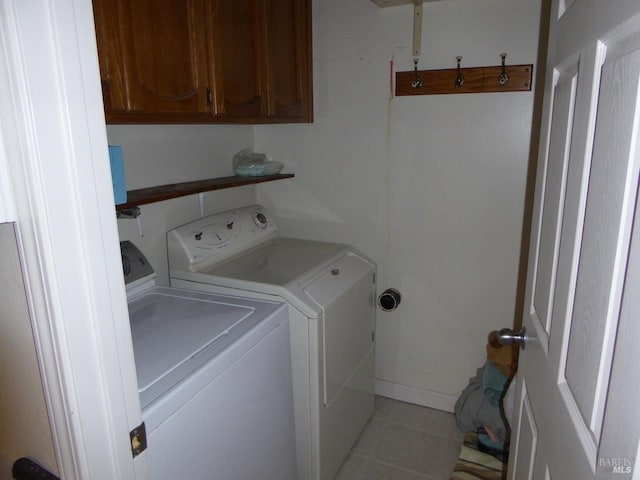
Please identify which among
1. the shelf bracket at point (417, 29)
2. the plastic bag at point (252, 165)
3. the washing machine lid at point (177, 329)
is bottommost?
the washing machine lid at point (177, 329)

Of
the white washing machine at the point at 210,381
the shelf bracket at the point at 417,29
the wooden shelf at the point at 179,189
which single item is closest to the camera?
the white washing machine at the point at 210,381

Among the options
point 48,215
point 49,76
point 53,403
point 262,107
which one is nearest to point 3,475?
point 53,403

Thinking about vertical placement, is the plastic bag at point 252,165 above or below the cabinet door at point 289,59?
below

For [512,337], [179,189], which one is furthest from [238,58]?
[512,337]

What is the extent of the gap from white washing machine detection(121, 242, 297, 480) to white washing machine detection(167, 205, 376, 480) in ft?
0.26

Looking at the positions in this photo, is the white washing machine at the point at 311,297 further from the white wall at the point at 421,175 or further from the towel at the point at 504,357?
the towel at the point at 504,357

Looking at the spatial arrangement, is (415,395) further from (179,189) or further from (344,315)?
(179,189)

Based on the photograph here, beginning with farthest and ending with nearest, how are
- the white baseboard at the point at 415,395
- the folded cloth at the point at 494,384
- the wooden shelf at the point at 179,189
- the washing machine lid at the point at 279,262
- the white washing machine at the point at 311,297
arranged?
the white baseboard at the point at 415,395, the folded cloth at the point at 494,384, the washing machine lid at the point at 279,262, the white washing machine at the point at 311,297, the wooden shelf at the point at 179,189

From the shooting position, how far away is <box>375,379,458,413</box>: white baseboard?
242cm

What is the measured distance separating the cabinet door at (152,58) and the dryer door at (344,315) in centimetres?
83

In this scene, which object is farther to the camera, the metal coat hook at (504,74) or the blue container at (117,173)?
the metal coat hook at (504,74)

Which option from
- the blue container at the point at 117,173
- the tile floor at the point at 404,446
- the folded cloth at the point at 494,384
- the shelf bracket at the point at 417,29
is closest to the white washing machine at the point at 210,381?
the blue container at the point at 117,173

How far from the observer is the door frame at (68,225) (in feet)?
1.92
